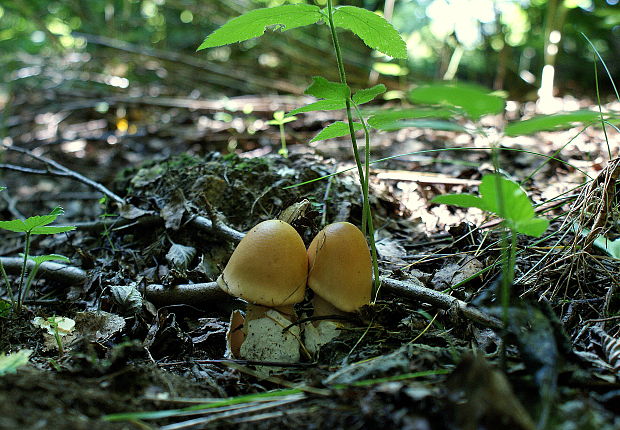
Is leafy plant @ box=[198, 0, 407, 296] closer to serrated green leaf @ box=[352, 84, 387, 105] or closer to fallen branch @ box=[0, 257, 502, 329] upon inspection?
serrated green leaf @ box=[352, 84, 387, 105]

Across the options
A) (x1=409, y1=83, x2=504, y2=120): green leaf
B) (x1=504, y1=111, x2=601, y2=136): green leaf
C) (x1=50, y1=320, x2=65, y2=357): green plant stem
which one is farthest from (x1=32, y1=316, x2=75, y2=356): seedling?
(x1=504, y1=111, x2=601, y2=136): green leaf

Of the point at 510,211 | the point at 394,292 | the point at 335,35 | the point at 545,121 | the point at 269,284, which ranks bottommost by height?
the point at 394,292

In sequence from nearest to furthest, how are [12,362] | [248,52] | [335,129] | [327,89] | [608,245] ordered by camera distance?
[12,362]
[327,89]
[335,129]
[608,245]
[248,52]

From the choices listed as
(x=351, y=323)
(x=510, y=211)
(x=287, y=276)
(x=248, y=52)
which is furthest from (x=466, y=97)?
(x=248, y=52)

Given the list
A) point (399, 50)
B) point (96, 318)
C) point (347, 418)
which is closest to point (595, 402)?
point (347, 418)

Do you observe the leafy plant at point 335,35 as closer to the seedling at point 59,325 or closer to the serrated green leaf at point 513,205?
the serrated green leaf at point 513,205

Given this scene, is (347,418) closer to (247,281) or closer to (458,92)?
(247,281)

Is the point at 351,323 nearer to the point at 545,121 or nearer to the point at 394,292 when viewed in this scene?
the point at 394,292

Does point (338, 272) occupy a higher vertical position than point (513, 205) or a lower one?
lower
